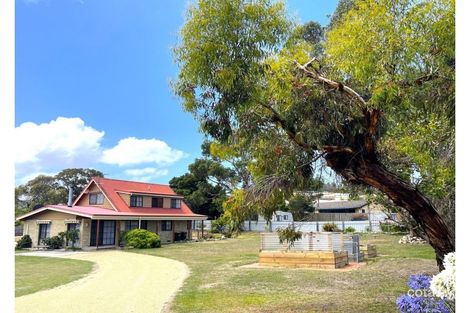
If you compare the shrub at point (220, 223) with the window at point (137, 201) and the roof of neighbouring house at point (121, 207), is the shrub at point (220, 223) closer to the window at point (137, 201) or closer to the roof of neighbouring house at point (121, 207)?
the roof of neighbouring house at point (121, 207)

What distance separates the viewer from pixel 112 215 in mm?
22672

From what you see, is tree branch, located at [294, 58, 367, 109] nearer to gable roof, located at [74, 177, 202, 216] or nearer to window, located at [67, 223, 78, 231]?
window, located at [67, 223, 78, 231]

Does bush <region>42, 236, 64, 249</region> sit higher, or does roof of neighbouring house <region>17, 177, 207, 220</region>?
roof of neighbouring house <region>17, 177, 207, 220</region>

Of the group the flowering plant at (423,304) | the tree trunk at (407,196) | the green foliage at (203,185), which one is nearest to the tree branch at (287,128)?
the tree trunk at (407,196)

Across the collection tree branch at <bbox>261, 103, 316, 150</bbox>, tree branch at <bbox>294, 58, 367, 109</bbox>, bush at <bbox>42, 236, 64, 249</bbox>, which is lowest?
bush at <bbox>42, 236, 64, 249</bbox>

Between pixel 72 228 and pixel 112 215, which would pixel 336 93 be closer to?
pixel 112 215

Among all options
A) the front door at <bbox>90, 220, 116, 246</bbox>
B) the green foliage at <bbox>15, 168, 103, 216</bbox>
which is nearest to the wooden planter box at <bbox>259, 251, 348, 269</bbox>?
the front door at <bbox>90, 220, 116, 246</bbox>

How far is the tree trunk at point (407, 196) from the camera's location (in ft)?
18.3

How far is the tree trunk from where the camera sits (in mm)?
5574

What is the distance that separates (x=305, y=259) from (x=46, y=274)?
8.14 meters

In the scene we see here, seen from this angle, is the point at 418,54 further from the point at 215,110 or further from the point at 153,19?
the point at 153,19

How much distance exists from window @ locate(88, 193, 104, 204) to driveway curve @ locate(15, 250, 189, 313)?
12.7 metres

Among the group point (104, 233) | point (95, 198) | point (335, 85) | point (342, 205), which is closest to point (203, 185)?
point (95, 198)
